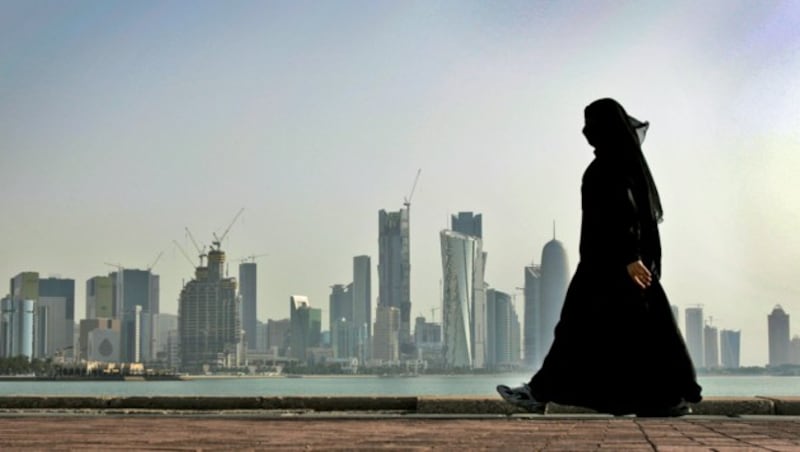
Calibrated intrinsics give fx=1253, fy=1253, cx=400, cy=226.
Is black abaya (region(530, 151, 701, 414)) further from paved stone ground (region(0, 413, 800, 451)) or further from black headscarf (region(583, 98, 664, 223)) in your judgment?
paved stone ground (region(0, 413, 800, 451))

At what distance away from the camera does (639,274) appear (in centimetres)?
1095

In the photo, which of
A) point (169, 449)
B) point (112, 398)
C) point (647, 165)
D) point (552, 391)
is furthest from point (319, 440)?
point (112, 398)

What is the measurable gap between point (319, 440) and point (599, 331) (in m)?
4.32

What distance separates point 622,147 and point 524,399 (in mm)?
2444

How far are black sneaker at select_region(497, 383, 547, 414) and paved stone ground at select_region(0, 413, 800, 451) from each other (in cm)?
19

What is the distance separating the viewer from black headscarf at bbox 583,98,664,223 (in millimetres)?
11344

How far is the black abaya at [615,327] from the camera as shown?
424 inches

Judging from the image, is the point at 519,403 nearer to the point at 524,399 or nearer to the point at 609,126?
the point at 524,399

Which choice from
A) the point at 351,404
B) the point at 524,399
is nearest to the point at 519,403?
the point at 524,399

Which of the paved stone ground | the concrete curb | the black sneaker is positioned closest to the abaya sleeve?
the black sneaker

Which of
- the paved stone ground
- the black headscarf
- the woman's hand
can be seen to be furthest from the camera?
the black headscarf

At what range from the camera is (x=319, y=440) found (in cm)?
729

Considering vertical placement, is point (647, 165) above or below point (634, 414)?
above

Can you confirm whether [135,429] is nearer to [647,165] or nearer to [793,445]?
[793,445]
